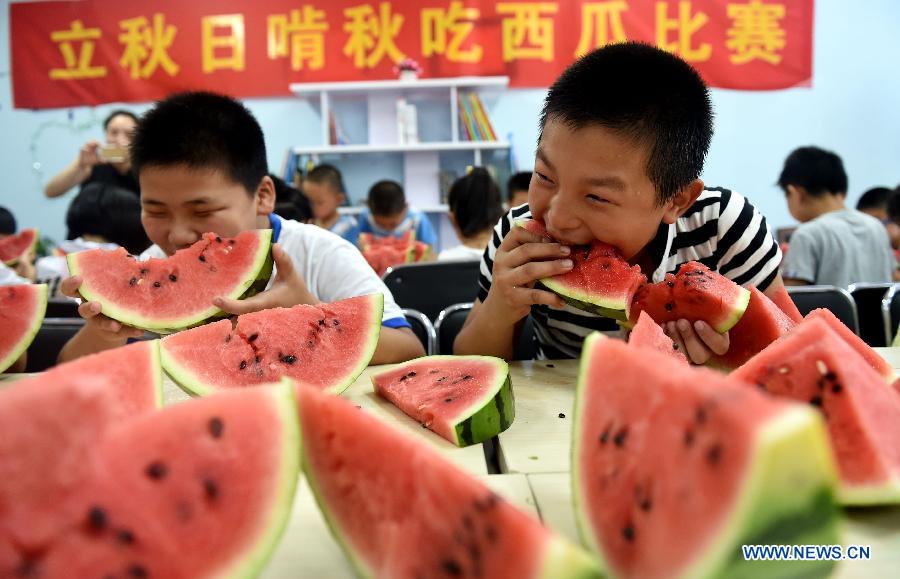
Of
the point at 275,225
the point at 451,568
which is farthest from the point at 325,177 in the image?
the point at 451,568

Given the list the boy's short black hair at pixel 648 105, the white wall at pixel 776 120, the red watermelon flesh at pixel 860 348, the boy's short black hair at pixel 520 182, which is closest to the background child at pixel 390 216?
the boy's short black hair at pixel 520 182

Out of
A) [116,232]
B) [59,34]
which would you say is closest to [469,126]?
[116,232]

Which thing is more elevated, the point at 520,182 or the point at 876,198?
the point at 520,182

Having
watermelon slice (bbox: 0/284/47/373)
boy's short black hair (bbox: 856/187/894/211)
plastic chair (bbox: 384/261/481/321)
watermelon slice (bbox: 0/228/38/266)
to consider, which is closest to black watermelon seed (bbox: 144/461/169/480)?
watermelon slice (bbox: 0/284/47/373)

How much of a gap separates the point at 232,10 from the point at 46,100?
220 cm

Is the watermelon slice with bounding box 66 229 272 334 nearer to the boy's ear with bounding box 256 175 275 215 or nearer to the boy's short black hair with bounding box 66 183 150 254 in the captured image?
the boy's ear with bounding box 256 175 275 215

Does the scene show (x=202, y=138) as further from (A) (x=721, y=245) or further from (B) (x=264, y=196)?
(A) (x=721, y=245)

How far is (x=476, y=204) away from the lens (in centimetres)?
400

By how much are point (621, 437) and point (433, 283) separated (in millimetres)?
2178

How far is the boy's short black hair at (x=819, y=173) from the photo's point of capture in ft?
13.5

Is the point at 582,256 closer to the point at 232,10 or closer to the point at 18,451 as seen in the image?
the point at 18,451

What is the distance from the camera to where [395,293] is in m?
2.76

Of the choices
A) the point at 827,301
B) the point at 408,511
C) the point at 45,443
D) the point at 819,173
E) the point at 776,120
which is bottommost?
the point at 827,301

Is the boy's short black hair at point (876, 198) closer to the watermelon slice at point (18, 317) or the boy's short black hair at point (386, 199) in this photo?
the boy's short black hair at point (386, 199)
